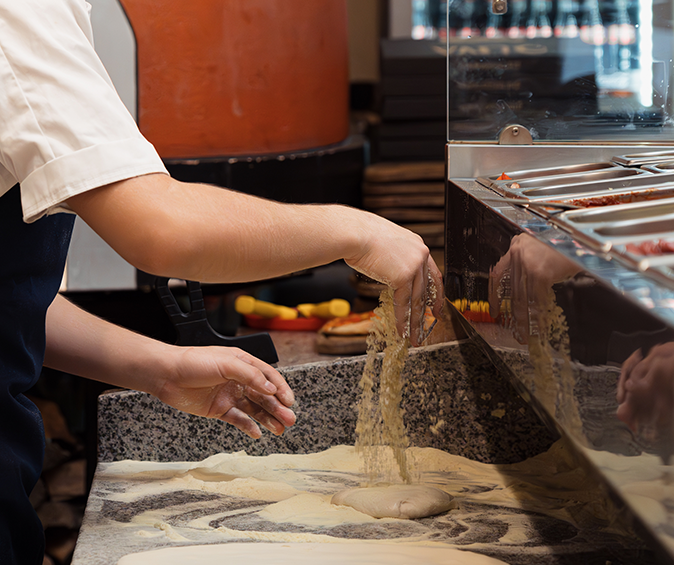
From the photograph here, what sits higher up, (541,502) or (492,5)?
(492,5)

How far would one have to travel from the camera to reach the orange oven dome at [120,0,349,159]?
1660mm

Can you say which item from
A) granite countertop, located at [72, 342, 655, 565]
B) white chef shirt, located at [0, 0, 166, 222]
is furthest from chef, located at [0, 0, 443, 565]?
granite countertop, located at [72, 342, 655, 565]

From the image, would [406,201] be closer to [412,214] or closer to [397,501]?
[412,214]

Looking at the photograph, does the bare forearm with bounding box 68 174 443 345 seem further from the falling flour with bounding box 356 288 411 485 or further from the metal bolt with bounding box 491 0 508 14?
the metal bolt with bounding box 491 0 508 14

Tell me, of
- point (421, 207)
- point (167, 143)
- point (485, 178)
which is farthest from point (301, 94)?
point (485, 178)

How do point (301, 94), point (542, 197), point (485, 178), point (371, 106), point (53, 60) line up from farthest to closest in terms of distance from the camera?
point (371, 106), point (301, 94), point (485, 178), point (542, 197), point (53, 60)

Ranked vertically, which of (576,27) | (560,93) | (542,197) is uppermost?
(576,27)

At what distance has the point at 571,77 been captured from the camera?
1.29 metres

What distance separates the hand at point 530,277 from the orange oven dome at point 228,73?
1.08 m

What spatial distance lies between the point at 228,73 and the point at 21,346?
1086 mm

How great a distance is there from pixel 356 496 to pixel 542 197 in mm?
478

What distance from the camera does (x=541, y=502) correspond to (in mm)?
997

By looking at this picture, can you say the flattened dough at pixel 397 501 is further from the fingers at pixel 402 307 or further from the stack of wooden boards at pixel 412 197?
the stack of wooden boards at pixel 412 197

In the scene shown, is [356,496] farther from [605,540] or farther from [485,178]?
[485,178]
